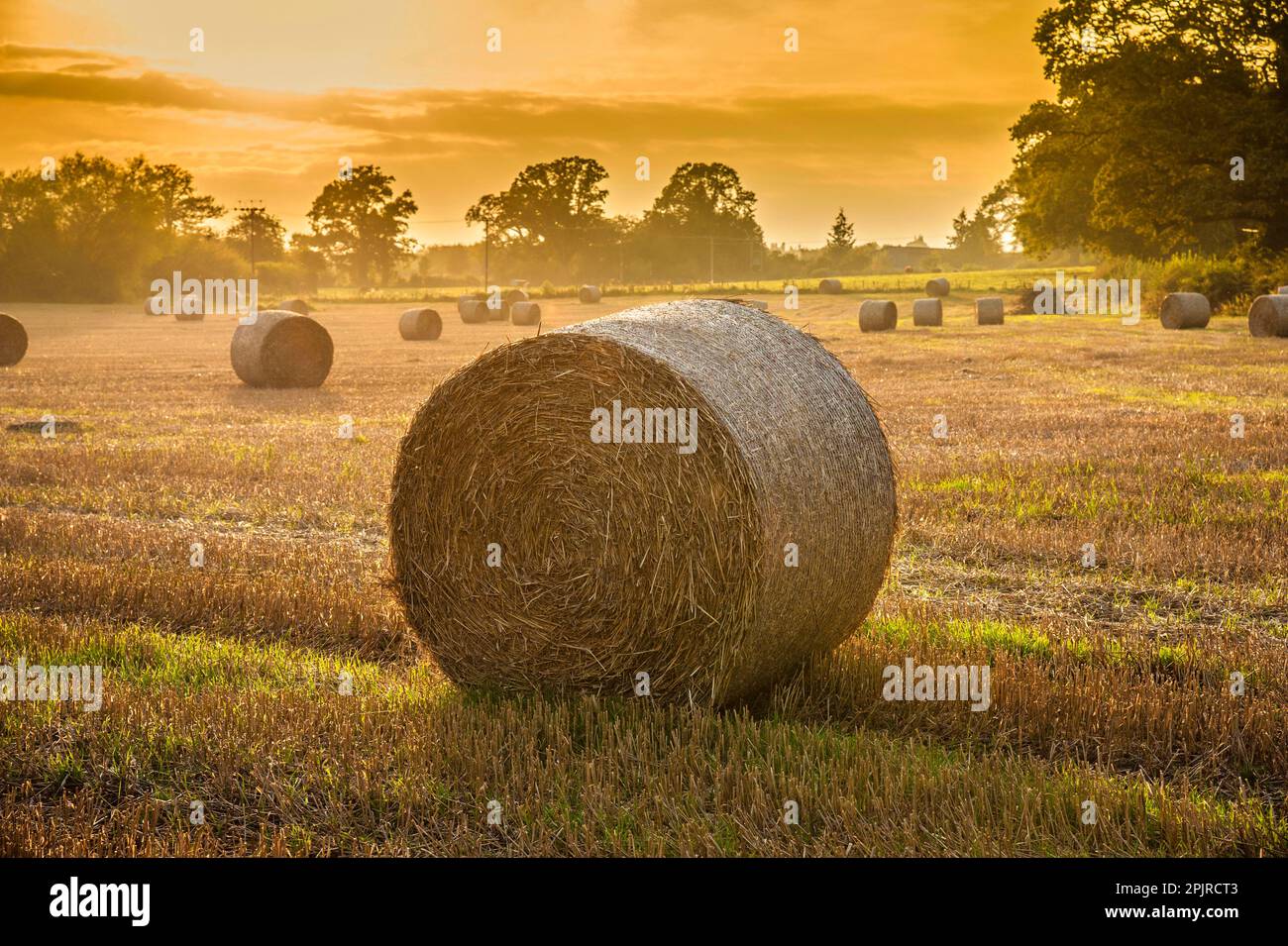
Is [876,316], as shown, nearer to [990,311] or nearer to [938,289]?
[990,311]

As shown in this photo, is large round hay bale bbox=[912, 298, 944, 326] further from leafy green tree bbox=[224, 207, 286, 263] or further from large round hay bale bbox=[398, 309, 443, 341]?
leafy green tree bbox=[224, 207, 286, 263]

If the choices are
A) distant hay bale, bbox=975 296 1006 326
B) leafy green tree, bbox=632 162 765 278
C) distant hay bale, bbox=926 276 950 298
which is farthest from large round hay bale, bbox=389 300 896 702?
leafy green tree, bbox=632 162 765 278

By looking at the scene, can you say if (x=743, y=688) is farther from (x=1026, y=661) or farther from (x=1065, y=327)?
(x=1065, y=327)

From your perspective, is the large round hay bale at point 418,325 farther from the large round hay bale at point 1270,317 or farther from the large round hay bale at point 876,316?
the large round hay bale at point 1270,317

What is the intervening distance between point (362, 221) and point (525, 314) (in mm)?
72601

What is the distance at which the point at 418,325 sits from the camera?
1614 inches

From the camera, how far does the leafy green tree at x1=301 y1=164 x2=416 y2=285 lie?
4555 inches

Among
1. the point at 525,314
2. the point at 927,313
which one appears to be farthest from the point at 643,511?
the point at 525,314

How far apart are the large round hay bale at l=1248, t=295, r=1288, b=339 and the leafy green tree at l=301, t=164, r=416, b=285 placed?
95.3 m

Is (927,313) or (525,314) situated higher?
(525,314)
